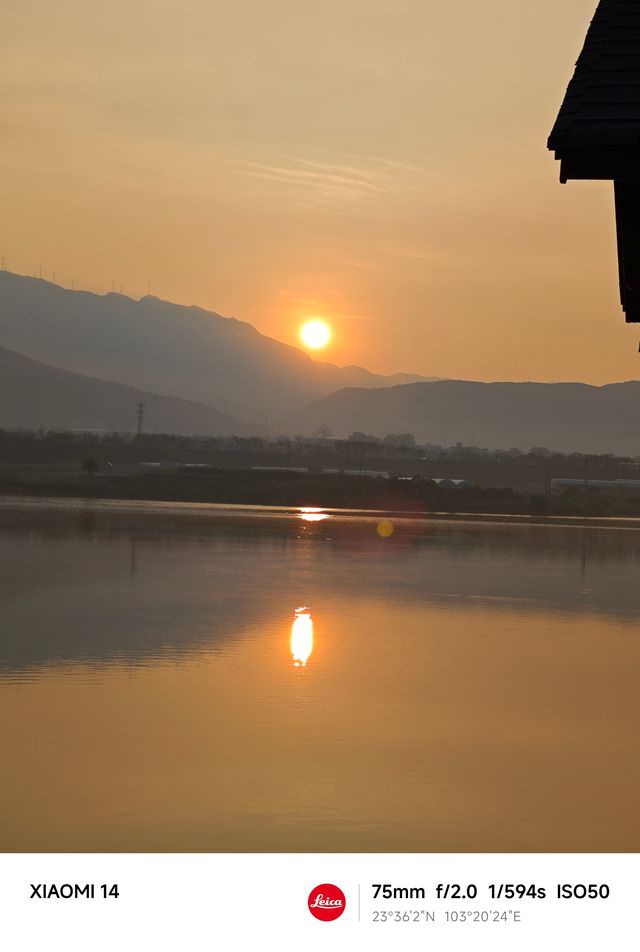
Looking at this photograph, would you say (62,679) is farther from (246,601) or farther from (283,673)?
(246,601)

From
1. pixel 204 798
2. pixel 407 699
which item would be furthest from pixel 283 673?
pixel 204 798

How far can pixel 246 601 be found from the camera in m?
34.1

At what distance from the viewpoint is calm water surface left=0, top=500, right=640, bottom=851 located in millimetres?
13836

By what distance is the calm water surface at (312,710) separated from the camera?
13.8 m

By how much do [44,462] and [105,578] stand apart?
154m
